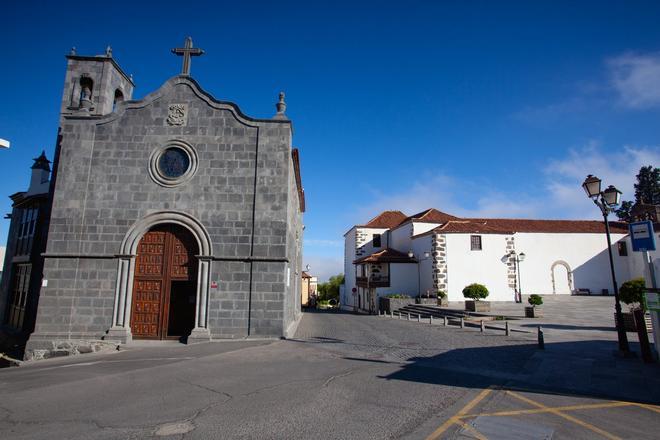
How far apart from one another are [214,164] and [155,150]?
235 centimetres

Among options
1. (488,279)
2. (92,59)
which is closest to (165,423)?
(92,59)

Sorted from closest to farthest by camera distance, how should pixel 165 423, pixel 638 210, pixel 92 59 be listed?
pixel 165 423, pixel 638 210, pixel 92 59

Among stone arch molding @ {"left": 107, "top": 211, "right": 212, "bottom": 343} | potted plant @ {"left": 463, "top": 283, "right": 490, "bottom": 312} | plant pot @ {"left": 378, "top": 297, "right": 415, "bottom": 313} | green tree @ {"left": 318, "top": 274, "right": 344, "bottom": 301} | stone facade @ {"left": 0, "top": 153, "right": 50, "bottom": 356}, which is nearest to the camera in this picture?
stone arch molding @ {"left": 107, "top": 211, "right": 212, "bottom": 343}

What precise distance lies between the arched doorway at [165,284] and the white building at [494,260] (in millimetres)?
20749

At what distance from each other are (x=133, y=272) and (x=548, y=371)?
43.5ft

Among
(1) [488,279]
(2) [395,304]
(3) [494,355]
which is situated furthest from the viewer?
(1) [488,279]

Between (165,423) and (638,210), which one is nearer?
(165,423)

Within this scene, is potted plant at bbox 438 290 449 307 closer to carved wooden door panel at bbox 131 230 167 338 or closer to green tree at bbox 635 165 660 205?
carved wooden door panel at bbox 131 230 167 338

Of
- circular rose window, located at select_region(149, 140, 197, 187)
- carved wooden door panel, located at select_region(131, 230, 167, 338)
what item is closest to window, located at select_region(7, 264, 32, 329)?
carved wooden door panel, located at select_region(131, 230, 167, 338)

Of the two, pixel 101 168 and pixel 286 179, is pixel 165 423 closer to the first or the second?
pixel 286 179

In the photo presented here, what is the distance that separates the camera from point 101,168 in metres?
14.1

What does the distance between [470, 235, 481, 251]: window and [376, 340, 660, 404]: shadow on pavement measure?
20.5m

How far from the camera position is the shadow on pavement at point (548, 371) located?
7055 mm

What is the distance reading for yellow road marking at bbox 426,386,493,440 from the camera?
486 cm
